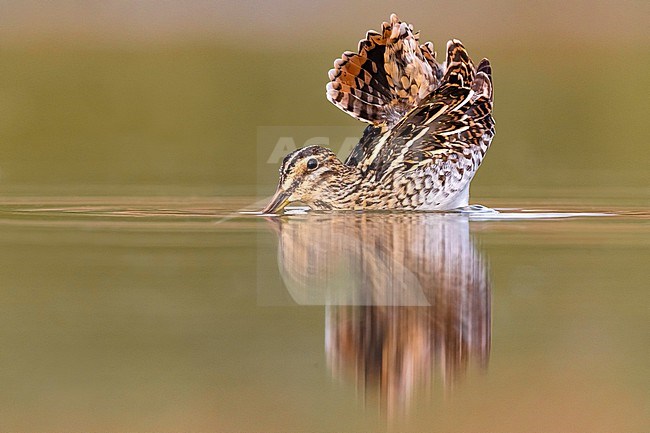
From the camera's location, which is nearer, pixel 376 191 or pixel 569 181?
pixel 376 191

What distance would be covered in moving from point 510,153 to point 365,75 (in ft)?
12.4

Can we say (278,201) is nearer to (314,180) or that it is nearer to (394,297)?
(314,180)

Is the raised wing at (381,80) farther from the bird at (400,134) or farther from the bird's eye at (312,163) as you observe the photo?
the bird's eye at (312,163)

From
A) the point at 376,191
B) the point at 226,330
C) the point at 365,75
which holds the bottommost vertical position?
the point at 226,330

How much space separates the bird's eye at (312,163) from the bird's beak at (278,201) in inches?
8.0

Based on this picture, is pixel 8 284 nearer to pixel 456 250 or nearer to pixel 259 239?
pixel 259 239

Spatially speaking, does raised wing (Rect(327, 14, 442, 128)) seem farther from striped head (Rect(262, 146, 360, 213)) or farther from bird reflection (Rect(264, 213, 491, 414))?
bird reflection (Rect(264, 213, 491, 414))

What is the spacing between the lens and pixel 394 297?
192 inches

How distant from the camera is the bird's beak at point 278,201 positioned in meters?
7.79

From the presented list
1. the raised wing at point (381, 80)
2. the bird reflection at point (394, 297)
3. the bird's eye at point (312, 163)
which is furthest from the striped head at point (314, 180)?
the bird reflection at point (394, 297)

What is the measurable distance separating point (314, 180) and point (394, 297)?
3.04 m

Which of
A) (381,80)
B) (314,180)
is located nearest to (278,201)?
(314,180)

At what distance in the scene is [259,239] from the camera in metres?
6.54

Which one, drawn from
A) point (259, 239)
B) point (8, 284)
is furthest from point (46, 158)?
point (8, 284)
